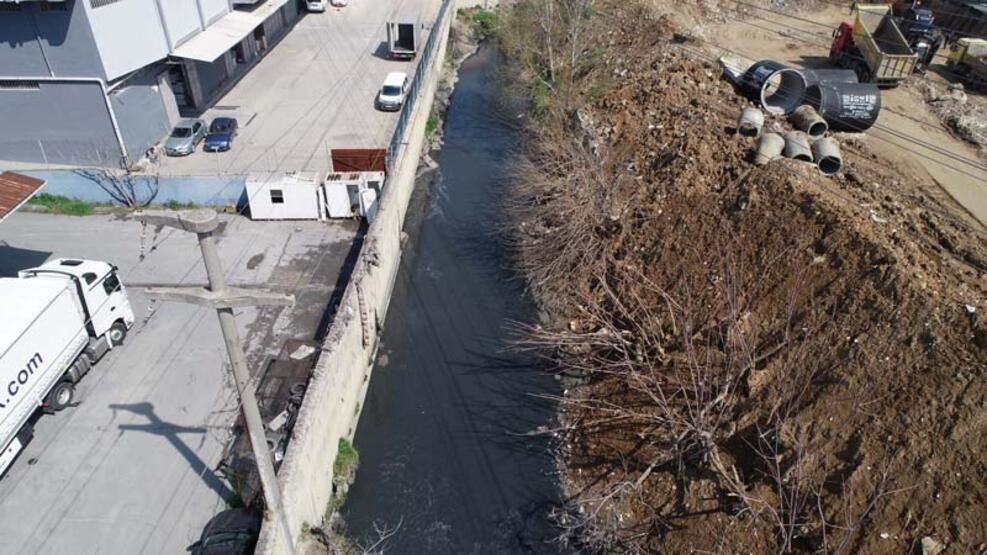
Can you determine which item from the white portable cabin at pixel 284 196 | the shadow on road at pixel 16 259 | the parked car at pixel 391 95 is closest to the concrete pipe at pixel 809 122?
the parked car at pixel 391 95

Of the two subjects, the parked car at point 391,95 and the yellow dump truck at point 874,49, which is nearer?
the yellow dump truck at point 874,49

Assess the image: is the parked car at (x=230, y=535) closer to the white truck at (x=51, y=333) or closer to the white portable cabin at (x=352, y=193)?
the white truck at (x=51, y=333)

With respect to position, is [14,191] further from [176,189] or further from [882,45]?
[882,45]

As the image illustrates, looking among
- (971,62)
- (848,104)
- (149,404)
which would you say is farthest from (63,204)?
(971,62)

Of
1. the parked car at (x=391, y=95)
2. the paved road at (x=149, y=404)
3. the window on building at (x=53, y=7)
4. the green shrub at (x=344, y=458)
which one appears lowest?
the green shrub at (x=344, y=458)

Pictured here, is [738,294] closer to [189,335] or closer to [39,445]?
[189,335]

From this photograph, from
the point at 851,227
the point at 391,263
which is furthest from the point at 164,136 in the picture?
the point at 851,227
